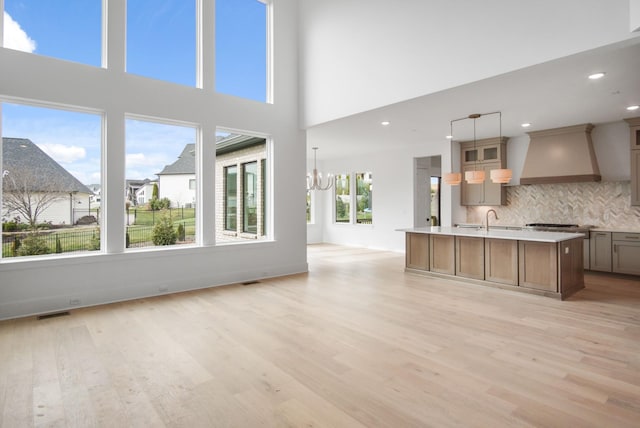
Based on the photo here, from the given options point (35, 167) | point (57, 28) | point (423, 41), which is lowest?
point (35, 167)

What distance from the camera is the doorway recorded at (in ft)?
30.8

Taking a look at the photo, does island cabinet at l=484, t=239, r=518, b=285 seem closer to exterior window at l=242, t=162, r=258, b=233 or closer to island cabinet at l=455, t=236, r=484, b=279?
island cabinet at l=455, t=236, r=484, b=279

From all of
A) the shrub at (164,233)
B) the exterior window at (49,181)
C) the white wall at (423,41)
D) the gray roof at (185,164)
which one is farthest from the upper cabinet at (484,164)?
the exterior window at (49,181)

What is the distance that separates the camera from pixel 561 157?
703 centimetres

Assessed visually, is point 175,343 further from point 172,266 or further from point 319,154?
point 319,154

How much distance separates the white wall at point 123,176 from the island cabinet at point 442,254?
7.72 feet

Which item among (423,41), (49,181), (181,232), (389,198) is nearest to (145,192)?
(181,232)

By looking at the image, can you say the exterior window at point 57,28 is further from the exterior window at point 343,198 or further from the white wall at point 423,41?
the exterior window at point 343,198

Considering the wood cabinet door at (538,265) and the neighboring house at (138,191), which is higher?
the neighboring house at (138,191)

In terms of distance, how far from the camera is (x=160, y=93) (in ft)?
17.2

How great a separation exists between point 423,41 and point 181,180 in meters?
3.99

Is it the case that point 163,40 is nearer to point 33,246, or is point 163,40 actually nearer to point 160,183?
point 160,183

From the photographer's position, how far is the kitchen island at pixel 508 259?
194 inches

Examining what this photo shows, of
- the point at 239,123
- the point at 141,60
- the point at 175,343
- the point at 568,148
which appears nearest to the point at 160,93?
the point at 141,60
